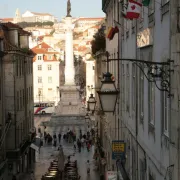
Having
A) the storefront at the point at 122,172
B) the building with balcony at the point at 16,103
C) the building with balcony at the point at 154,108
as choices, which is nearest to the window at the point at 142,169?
the building with balcony at the point at 154,108

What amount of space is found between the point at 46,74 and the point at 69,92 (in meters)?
27.1

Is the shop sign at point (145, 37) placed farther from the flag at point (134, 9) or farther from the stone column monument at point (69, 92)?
the stone column monument at point (69, 92)

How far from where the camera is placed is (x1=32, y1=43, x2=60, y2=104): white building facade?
99250 millimetres

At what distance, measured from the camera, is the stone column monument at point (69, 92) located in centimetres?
7099

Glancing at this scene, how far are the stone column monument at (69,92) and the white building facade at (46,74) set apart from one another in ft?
71.5

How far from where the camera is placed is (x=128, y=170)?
616 inches

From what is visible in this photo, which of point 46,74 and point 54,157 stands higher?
point 46,74

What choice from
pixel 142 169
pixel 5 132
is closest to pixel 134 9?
pixel 142 169

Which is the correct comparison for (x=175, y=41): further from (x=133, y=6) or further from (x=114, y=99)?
(x=133, y=6)

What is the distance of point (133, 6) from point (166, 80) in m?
3.02

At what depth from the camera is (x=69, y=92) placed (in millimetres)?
74062

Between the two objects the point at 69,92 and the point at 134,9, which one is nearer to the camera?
the point at 134,9

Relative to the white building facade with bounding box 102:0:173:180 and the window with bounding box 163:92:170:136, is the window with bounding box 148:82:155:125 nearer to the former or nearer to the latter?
the white building facade with bounding box 102:0:173:180

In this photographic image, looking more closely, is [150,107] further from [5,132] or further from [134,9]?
[5,132]
